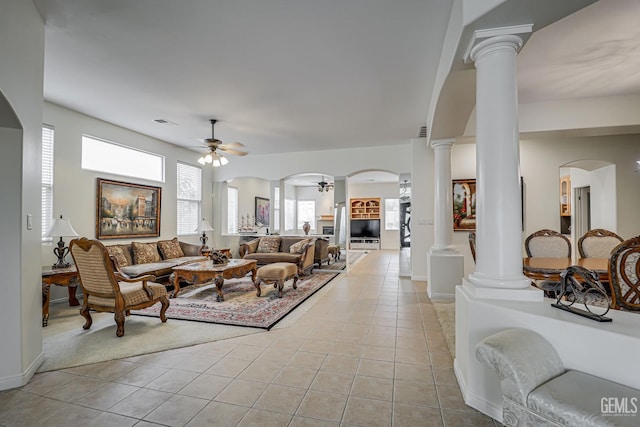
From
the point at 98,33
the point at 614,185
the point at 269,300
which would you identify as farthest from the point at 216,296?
the point at 614,185

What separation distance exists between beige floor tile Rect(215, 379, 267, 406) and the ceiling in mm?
2940

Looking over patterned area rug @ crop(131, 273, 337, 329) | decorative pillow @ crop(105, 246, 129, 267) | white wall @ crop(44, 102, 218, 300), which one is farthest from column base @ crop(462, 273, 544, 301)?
white wall @ crop(44, 102, 218, 300)

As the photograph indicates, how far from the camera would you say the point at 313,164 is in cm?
766

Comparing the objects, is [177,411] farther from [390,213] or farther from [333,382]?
[390,213]

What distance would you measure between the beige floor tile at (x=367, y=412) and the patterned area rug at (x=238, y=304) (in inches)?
63.8

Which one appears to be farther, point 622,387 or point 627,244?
point 627,244

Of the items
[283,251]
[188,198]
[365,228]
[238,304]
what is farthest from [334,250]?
[365,228]

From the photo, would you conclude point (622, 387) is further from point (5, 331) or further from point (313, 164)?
point (313, 164)

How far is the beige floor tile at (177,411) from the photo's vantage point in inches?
75.0

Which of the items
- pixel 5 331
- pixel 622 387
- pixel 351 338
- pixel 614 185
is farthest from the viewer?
pixel 614 185

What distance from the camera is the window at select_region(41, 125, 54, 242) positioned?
453cm

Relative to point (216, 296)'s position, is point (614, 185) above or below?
above

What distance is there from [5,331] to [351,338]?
2.83 m

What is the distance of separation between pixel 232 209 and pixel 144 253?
399 centimetres
